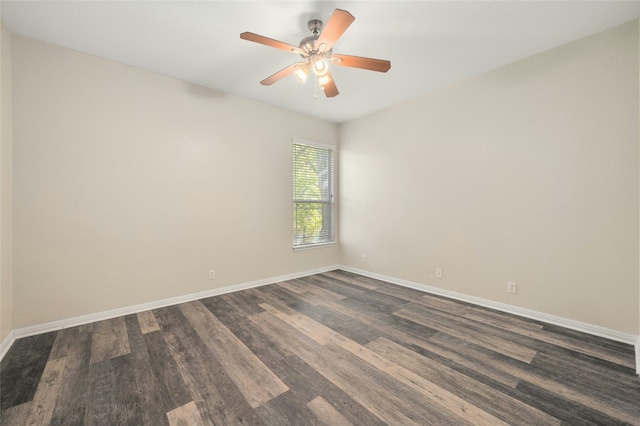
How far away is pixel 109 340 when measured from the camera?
2277 mm

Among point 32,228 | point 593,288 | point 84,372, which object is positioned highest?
point 32,228

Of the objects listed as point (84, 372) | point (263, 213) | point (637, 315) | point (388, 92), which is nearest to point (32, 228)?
point (84, 372)

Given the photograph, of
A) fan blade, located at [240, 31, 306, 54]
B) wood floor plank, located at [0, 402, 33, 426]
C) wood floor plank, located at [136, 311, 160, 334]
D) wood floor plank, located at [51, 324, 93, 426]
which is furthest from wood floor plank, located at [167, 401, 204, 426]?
fan blade, located at [240, 31, 306, 54]

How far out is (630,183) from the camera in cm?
219

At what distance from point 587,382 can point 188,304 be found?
11.9 ft

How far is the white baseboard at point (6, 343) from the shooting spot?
204 centimetres

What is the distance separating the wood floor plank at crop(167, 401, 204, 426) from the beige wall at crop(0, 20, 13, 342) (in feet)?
5.96

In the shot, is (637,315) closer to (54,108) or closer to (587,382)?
(587,382)

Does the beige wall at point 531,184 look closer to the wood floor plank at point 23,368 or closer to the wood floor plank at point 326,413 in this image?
the wood floor plank at point 326,413

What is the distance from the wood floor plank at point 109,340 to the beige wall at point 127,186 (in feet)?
0.77

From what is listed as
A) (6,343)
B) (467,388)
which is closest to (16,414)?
(6,343)

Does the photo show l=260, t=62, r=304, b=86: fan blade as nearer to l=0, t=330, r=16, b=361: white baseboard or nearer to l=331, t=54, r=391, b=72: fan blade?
l=331, t=54, r=391, b=72: fan blade

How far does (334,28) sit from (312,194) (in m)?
2.94

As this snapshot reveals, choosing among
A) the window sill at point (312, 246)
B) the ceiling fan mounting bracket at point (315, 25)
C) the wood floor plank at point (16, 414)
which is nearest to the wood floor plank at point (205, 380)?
the wood floor plank at point (16, 414)
